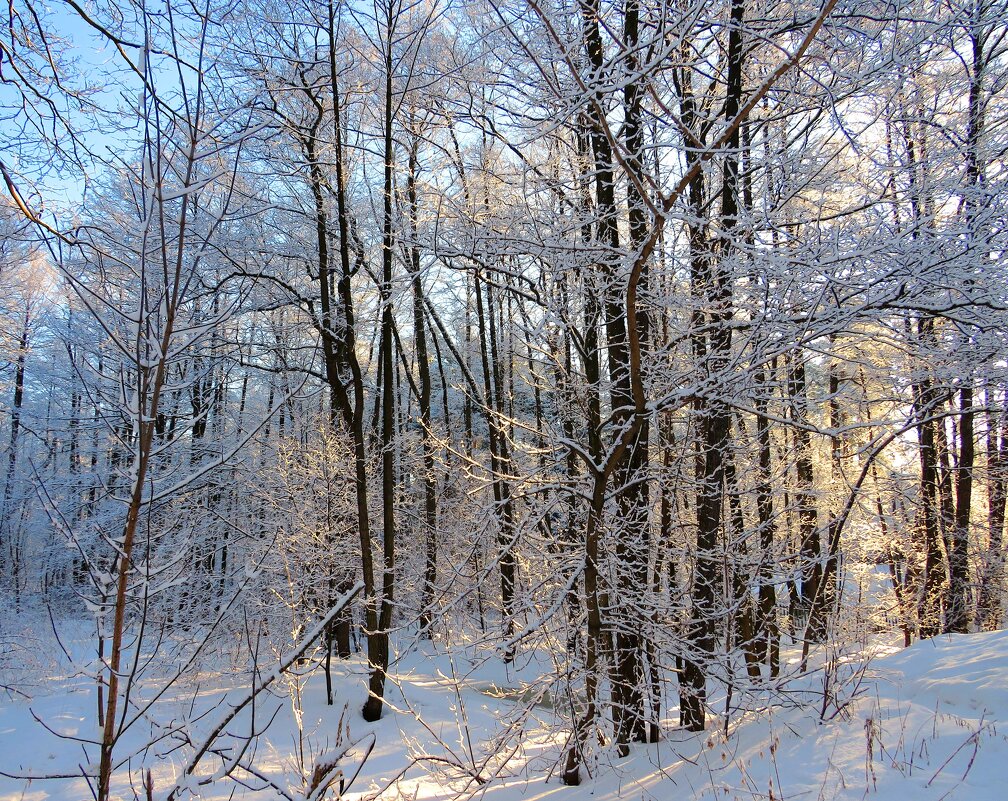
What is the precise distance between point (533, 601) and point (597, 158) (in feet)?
11.8

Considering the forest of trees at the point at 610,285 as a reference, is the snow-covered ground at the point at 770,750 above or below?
below

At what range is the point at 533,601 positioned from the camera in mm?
4695

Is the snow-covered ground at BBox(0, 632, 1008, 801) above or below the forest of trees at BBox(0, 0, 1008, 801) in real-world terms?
below

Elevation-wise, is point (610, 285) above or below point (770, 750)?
above

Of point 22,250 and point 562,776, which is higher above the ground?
point 22,250

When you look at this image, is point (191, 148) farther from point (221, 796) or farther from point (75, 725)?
point (75, 725)

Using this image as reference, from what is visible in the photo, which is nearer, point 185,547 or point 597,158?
point 185,547

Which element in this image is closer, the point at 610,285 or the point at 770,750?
the point at 770,750

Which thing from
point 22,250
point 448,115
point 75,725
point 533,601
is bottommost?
point 75,725

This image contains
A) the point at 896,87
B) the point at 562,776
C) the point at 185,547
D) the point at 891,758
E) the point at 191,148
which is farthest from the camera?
the point at 562,776

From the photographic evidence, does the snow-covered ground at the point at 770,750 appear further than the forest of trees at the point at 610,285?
Yes

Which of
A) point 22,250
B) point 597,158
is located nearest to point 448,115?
point 597,158

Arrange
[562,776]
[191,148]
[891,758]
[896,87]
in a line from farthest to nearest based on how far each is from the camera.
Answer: [562,776]
[896,87]
[891,758]
[191,148]

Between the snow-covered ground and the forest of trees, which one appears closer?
the forest of trees
